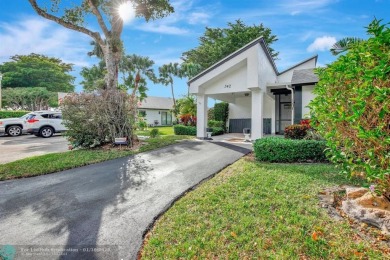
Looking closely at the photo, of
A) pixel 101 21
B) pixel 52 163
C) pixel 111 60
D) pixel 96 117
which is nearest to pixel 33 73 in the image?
pixel 101 21

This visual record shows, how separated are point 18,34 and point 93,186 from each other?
1227 centimetres

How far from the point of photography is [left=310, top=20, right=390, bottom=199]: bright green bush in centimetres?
282

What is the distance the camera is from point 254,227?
3.10m

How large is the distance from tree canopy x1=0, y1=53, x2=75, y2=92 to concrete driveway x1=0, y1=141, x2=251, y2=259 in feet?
122

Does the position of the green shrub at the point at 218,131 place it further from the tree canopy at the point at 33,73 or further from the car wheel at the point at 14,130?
the tree canopy at the point at 33,73

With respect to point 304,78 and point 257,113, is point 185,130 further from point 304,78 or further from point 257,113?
point 304,78

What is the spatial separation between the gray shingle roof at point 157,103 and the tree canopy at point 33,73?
17.2m

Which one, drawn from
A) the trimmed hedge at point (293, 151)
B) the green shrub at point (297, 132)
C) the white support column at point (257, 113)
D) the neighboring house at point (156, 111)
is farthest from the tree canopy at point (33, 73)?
the trimmed hedge at point (293, 151)

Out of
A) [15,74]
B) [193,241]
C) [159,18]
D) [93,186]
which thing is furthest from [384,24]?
[15,74]

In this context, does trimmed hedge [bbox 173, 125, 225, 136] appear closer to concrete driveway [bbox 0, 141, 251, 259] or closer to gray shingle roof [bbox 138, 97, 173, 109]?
concrete driveway [bbox 0, 141, 251, 259]

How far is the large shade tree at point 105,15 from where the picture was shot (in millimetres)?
11961

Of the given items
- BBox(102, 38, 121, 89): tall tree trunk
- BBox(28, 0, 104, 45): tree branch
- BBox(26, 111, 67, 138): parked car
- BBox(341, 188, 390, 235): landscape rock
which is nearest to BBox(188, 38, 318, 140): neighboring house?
BBox(102, 38, 121, 89): tall tree trunk

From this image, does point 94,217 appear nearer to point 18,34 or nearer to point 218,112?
point 18,34

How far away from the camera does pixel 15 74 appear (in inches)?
1318
